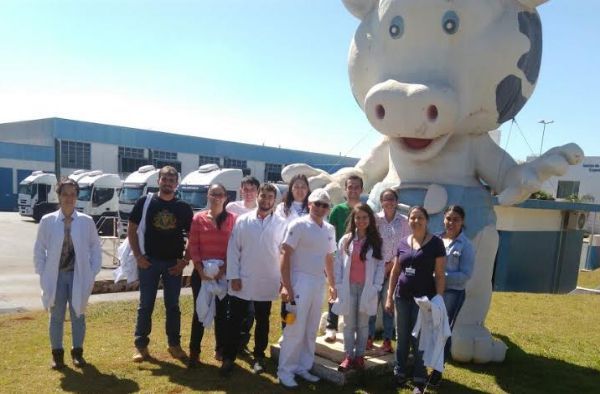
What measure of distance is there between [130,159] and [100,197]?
1262cm

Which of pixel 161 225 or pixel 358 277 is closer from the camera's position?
pixel 358 277

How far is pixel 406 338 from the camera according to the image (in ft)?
12.8

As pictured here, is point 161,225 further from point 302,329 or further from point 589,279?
point 589,279

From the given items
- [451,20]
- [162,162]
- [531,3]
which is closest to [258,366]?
[451,20]

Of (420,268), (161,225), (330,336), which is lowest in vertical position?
(330,336)

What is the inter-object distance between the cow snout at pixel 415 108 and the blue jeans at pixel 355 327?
1433 mm

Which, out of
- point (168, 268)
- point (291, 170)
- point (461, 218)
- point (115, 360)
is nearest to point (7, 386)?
point (115, 360)

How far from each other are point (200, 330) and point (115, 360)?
873 millimetres

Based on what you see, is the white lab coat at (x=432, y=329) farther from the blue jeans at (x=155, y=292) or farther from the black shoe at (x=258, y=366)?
the blue jeans at (x=155, y=292)

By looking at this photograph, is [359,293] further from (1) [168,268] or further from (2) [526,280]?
(2) [526,280]

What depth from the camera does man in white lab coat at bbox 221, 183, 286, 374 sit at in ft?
13.1

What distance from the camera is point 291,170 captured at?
18.0 ft

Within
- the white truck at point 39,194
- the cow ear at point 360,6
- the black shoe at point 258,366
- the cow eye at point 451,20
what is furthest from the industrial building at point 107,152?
the black shoe at point 258,366

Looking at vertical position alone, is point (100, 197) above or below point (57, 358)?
below
